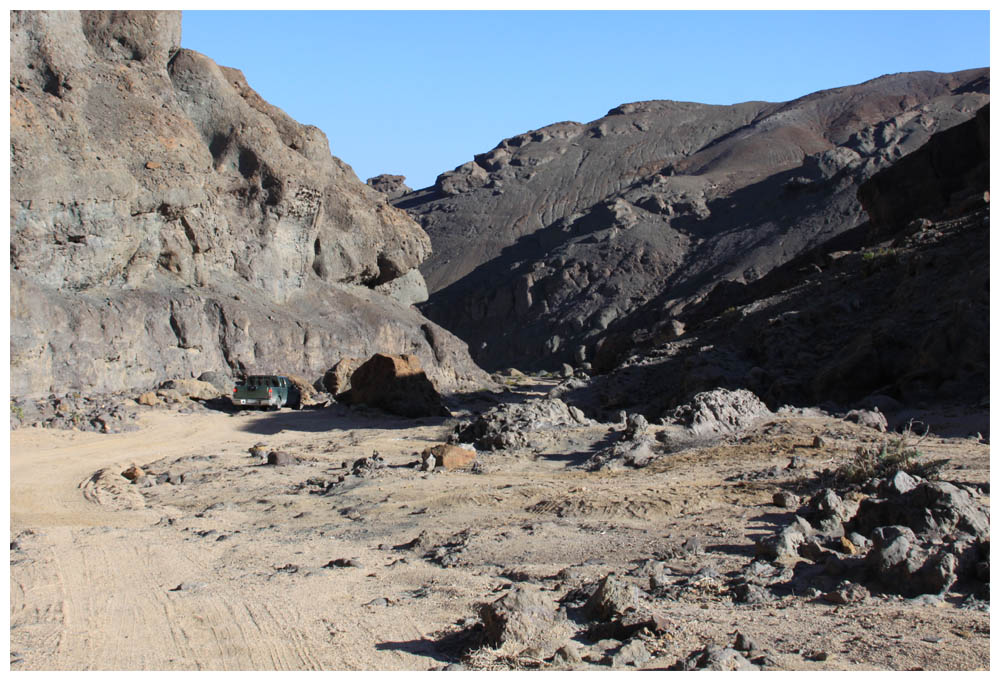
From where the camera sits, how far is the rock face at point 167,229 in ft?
68.5

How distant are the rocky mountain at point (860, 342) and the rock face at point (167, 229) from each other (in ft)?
37.9

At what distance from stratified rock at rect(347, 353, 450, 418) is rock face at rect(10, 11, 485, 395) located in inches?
234

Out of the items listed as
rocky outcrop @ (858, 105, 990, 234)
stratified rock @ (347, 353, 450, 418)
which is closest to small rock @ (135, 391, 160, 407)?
stratified rock @ (347, 353, 450, 418)

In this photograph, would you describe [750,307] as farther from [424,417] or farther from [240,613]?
[240,613]

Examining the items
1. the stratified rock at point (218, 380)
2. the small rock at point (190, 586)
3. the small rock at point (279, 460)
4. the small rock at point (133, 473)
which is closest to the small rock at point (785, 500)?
the small rock at point (190, 586)

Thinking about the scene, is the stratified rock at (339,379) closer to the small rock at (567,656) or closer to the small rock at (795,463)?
the small rock at (795,463)

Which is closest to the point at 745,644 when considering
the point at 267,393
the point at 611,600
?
the point at 611,600

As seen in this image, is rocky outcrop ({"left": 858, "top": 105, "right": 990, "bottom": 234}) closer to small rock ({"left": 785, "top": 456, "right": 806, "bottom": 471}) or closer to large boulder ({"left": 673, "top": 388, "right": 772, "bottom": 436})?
large boulder ({"left": 673, "top": 388, "right": 772, "bottom": 436})

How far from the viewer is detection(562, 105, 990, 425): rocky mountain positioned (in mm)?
13000

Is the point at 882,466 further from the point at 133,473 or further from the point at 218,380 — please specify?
the point at 218,380

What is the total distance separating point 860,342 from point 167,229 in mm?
18372

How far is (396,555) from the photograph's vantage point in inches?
249

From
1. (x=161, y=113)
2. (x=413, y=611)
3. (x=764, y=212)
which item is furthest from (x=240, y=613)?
(x=764, y=212)

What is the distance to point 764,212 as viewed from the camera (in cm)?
6894
